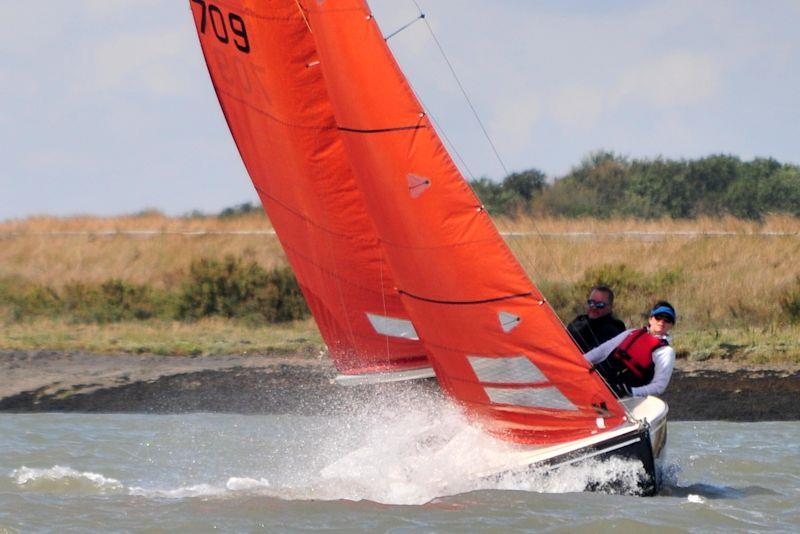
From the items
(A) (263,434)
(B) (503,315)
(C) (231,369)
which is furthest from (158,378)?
(B) (503,315)

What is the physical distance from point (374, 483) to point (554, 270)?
11.8 metres

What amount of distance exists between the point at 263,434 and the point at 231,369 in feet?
9.14

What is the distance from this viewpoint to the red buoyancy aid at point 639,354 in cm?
787

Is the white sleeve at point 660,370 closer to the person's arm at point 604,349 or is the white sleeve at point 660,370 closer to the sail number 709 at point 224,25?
the person's arm at point 604,349

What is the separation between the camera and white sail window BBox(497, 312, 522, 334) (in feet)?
24.9

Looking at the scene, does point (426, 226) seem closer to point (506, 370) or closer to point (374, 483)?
point (506, 370)

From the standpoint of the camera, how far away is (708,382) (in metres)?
12.8

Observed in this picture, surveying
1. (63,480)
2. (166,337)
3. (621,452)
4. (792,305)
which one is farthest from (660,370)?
(166,337)

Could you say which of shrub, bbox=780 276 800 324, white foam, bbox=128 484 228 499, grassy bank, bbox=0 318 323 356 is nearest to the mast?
white foam, bbox=128 484 228 499

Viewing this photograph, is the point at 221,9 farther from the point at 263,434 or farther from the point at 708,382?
the point at 708,382

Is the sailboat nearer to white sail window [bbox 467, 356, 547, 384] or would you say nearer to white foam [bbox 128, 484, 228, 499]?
white sail window [bbox 467, 356, 547, 384]

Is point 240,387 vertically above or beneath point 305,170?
beneath

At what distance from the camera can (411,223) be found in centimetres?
768

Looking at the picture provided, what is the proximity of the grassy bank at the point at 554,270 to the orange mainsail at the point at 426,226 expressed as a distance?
→ 247 inches
